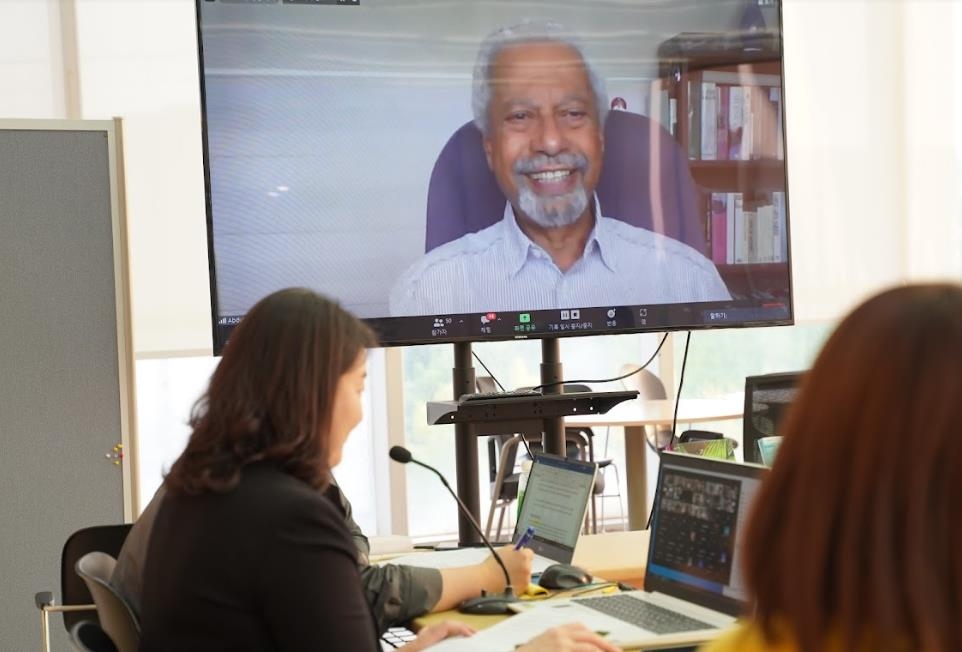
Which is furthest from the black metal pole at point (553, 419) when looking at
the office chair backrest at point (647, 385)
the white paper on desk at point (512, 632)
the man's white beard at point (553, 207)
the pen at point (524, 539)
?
the office chair backrest at point (647, 385)

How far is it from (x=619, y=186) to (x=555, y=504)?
4.52 feet

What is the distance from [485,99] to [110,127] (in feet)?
3.99

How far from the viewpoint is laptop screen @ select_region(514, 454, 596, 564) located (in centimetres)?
281

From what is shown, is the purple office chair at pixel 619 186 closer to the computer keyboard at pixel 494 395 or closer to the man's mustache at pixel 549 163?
the man's mustache at pixel 549 163

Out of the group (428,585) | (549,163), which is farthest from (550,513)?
(549,163)

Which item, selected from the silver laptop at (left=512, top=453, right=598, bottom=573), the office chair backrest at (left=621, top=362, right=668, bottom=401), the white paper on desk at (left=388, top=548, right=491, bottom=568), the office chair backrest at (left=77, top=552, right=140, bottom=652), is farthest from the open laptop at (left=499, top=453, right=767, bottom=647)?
the office chair backrest at (left=621, top=362, right=668, bottom=401)

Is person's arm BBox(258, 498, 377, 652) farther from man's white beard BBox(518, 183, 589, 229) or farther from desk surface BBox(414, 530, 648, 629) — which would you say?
man's white beard BBox(518, 183, 589, 229)

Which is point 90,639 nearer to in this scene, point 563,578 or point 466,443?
point 563,578

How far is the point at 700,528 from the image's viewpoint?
2305 mm

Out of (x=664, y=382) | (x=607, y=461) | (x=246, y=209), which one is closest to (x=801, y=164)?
(x=664, y=382)

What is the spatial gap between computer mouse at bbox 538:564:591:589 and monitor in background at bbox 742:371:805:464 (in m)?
0.97

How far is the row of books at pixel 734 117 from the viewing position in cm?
401

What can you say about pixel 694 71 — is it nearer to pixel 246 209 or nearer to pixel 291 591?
pixel 246 209

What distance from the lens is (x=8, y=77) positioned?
570cm
